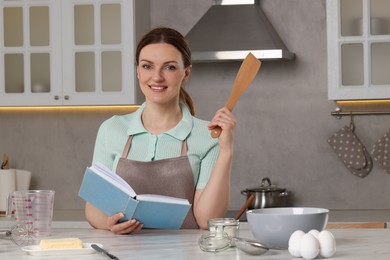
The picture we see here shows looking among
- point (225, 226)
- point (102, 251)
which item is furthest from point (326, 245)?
point (102, 251)

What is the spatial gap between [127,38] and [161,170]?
1929 mm

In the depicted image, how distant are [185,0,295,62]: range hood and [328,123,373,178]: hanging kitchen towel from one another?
0.54m

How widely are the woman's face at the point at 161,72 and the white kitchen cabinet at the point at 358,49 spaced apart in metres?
1.74

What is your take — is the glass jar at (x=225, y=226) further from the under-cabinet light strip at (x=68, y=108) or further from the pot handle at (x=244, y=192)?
the under-cabinet light strip at (x=68, y=108)

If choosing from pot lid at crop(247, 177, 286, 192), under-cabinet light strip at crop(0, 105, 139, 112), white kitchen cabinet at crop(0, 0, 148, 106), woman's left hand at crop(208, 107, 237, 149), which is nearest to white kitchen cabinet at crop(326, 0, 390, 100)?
pot lid at crop(247, 177, 286, 192)

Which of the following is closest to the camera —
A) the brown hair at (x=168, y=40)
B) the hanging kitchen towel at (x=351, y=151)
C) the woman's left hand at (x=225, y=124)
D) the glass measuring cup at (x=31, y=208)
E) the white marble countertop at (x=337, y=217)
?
the glass measuring cup at (x=31, y=208)

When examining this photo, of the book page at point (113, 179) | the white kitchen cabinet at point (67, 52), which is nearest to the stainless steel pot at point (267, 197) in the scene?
the white kitchen cabinet at point (67, 52)

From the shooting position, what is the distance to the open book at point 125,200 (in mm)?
2373

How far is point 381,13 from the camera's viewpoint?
4.46m

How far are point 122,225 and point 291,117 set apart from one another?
8.27ft

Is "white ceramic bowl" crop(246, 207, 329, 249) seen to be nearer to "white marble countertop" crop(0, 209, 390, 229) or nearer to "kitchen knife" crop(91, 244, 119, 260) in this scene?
"kitchen knife" crop(91, 244, 119, 260)

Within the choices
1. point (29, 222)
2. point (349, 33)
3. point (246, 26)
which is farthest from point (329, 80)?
point (29, 222)

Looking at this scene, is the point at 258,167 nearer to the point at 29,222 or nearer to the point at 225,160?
the point at 225,160

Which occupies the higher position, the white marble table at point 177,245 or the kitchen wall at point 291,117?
the kitchen wall at point 291,117
